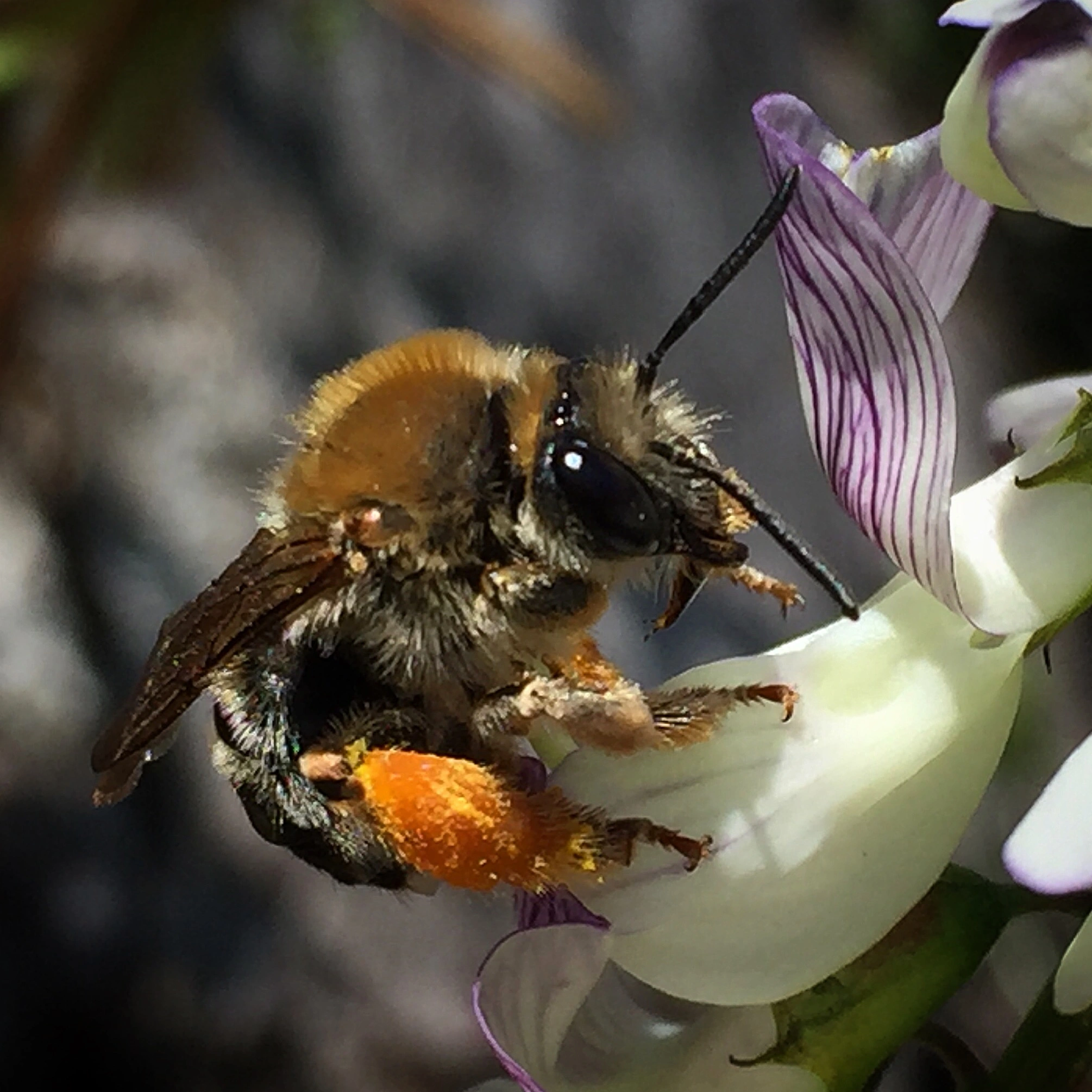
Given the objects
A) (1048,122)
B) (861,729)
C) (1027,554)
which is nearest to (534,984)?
(861,729)

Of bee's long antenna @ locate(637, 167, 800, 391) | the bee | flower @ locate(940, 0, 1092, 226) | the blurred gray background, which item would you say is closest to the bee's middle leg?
the bee

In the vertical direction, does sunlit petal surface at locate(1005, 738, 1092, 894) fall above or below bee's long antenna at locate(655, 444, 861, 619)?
below

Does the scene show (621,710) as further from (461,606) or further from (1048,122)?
(1048,122)

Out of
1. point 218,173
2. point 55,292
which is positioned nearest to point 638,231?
point 218,173

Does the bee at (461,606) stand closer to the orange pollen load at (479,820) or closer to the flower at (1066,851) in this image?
the orange pollen load at (479,820)

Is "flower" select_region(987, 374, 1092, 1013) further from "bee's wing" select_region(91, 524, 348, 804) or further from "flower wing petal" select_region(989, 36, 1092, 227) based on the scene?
"bee's wing" select_region(91, 524, 348, 804)

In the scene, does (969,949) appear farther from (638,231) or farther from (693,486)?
(638,231)

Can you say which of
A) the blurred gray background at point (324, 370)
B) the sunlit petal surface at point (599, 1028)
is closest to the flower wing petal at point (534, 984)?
the sunlit petal surface at point (599, 1028)

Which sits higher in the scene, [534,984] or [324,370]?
[534,984]
